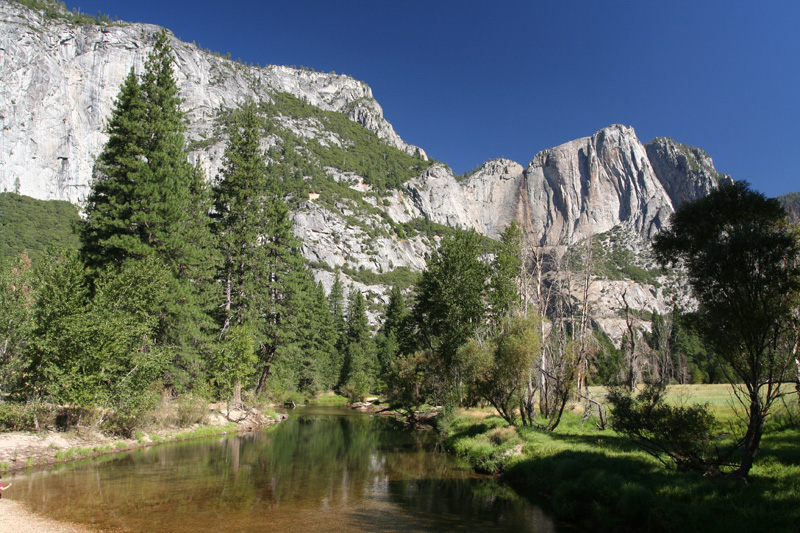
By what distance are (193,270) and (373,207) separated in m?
150

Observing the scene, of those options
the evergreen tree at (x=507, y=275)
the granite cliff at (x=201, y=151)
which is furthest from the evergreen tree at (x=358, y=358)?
the granite cliff at (x=201, y=151)

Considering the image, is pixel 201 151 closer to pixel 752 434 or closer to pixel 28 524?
pixel 28 524

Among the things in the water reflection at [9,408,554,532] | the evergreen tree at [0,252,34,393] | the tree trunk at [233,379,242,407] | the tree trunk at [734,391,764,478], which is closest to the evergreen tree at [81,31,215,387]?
the tree trunk at [233,379,242,407]

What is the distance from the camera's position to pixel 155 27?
17250cm

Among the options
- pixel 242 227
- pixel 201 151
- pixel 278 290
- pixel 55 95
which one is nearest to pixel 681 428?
pixel 242 227

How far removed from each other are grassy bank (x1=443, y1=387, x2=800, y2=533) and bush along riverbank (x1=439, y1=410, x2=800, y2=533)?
19mm

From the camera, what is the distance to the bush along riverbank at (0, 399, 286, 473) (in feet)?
52.9

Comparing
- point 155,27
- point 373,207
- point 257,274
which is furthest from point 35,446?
point 155,27

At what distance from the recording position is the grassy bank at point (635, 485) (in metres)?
9.04

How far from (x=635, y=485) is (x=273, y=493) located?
1081 centimetres

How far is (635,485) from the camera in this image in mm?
11375

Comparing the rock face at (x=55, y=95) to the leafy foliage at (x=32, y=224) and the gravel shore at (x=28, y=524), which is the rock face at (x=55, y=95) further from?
the gravel shore at (x=28, y=524)

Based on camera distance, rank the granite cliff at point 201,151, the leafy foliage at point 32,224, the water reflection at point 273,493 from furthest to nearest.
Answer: the granite cliff at point 201,151, the leafy foliage at point 32,224, the water reflection at point 273,493

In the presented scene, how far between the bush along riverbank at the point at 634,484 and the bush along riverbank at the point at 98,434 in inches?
646
